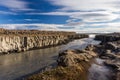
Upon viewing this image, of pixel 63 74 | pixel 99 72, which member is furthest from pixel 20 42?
pixel 63 74

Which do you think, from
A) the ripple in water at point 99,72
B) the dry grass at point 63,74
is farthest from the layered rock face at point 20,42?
the dry grass at point 63,74

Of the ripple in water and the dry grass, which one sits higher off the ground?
the dry grass

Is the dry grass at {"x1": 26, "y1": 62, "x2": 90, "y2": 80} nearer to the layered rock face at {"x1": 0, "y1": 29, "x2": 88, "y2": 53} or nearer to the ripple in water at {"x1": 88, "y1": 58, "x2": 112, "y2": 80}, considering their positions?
the ripple in water at {"x1": 88, "y1": 58, "x2": 112, "y2": 80}

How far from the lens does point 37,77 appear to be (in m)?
25.3

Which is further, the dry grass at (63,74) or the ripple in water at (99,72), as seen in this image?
the ripple in water at (99,72)

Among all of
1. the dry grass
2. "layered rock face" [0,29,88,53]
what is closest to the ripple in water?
the dry grass

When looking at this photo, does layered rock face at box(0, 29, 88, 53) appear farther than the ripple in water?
Yes

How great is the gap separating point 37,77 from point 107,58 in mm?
21342

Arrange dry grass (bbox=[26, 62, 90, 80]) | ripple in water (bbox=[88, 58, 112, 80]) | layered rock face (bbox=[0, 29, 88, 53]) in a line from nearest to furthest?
1. dry grass (bbox=[26, 62, 90, 80])
2. ripple in water (bbox=[88, 58, 112, 80])
3. layered rock face (bbox=[0, 29, 88, 53])

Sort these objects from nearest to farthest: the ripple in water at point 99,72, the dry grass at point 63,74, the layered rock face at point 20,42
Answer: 1. the dry grass at point 63,74
2. the ripple in water at point 99,72
3. the layered rock face at point 20,42

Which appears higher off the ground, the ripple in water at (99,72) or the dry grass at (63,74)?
the dry grass at (63,74)

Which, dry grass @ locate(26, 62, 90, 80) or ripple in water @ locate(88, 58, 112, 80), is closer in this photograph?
dry grass @ locate(26, 62, 90, 80)

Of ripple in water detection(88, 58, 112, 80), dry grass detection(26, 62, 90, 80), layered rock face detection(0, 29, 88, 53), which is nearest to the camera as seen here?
dry grass detection(26, 62, 90, 80)

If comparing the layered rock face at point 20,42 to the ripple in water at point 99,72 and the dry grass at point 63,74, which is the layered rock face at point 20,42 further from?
the dry grass at point 63,74
